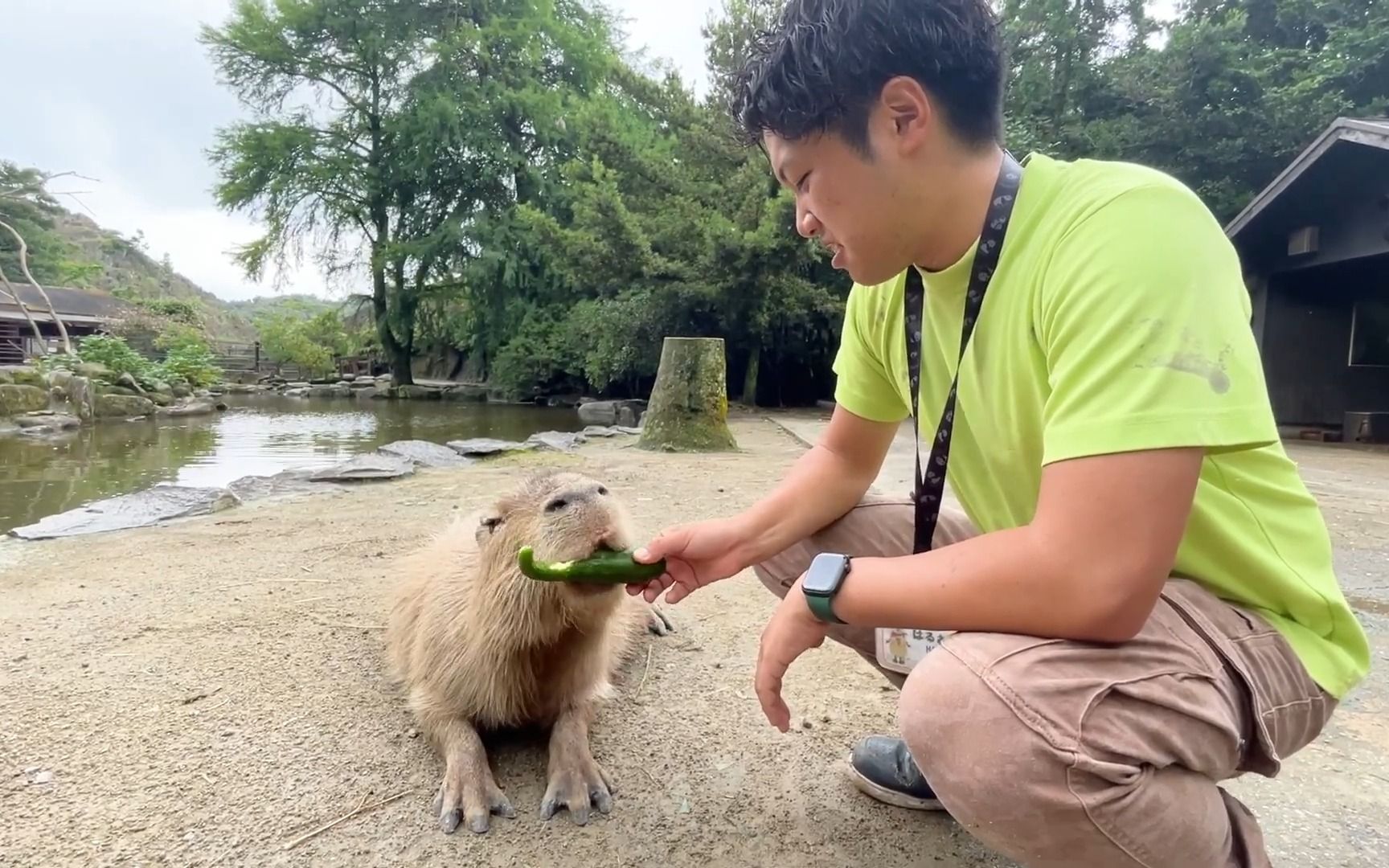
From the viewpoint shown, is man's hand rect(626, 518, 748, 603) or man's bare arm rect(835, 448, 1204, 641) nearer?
man's bare arm rect(835, 448, 1204, 641)

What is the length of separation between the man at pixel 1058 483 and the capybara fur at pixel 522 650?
526 millimetres

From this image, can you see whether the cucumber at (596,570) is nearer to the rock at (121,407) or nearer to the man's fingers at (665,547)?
the man's fingers at (665,547)

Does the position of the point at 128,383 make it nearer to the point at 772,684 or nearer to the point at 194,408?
the point at 194,408

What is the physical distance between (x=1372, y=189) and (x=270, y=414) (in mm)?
14296

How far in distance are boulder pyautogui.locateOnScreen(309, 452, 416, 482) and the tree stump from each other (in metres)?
2.09

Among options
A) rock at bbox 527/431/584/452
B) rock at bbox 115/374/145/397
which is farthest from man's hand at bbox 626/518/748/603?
rock at bbox 115/374/145/397

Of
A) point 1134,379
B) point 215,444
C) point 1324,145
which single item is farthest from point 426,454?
point 1324,145

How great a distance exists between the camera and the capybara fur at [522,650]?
163 cm

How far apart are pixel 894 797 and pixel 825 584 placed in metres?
0.66

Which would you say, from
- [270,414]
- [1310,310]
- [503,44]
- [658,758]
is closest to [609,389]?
[270,414]

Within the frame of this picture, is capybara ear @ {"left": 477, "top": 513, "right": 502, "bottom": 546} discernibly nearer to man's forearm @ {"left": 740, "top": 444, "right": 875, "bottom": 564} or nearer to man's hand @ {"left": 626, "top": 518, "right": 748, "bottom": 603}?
man's hand @ {"left": 626, "top": 518, "right": 748, "bottom": 603}

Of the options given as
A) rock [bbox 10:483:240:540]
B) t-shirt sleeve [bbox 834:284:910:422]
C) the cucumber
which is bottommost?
rock [bbox 10:483:240:540]

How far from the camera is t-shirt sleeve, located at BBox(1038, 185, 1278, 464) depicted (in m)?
0.93

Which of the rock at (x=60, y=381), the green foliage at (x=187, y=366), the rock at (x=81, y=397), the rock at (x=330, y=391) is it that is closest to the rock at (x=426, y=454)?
the rock at (x=81, y=397)
